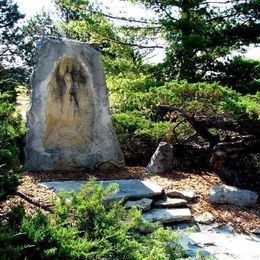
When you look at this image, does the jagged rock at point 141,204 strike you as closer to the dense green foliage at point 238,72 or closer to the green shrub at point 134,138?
the green shrub at point 134,138

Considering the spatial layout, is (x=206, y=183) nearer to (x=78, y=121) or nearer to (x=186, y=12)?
(x=78, y=121)

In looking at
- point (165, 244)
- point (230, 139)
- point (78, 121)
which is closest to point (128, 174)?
point (78, 121)

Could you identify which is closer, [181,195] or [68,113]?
[181,195]

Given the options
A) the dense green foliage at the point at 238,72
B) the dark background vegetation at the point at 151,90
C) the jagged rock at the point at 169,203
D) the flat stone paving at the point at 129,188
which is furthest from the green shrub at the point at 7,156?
the dense green foliage at the point at 238,72

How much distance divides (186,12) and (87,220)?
609cm

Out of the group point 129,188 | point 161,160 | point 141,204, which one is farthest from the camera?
point 161,160

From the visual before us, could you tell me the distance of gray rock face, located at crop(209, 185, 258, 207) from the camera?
208 inches

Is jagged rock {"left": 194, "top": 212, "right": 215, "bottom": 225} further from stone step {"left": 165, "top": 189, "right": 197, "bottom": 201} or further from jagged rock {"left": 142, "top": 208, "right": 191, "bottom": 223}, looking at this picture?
stone step {"left": 165, "top": 189, "right": 197, "bottom": 201}

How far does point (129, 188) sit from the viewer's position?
17.3ft

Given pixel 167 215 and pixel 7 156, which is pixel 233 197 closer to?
pixel 167 215

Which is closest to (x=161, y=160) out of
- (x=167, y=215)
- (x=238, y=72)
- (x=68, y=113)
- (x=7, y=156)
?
(x=68, y=113)

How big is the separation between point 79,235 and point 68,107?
11.2 feet

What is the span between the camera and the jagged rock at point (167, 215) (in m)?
4.65

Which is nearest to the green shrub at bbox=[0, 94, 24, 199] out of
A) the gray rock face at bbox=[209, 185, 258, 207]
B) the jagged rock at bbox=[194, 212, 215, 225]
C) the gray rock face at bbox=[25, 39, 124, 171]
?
the jagged rock at bbox=[194, 212, 215, 225]
